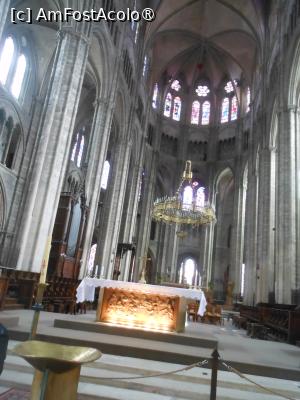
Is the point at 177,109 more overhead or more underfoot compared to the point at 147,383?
more overhead

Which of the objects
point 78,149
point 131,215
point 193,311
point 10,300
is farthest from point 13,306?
point 78,149

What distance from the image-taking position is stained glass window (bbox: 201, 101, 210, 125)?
34.4 m

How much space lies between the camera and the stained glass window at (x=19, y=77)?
1870 centimetres

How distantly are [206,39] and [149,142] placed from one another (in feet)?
35.2

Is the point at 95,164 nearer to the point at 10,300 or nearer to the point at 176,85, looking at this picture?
the point at 10,300

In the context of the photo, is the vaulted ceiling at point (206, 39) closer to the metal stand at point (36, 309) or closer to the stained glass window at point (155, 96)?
the stained glass window at point (155, 96)

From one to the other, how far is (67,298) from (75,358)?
33.2 ft

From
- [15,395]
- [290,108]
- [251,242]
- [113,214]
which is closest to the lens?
[15,395]

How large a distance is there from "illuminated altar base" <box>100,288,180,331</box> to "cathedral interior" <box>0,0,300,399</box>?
1.58 m

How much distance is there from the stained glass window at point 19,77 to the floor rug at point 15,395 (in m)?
18.1

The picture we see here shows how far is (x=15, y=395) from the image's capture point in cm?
342

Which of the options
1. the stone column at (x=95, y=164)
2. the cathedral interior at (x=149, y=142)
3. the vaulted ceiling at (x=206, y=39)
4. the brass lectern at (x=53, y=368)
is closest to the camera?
the brass lectern at (x=53, y=368)

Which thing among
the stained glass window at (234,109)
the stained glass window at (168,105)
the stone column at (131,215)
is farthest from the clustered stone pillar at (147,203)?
the stained glass window at (234,109)

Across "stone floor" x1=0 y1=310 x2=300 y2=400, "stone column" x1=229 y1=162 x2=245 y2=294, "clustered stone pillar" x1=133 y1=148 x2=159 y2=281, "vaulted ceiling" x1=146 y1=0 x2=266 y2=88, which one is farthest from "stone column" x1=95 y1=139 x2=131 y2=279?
"stone floor" x1=0 y1=310 x2=300 y2=400
